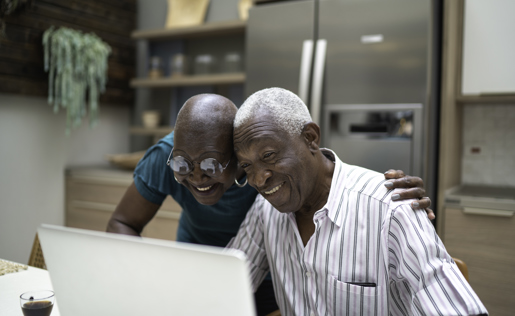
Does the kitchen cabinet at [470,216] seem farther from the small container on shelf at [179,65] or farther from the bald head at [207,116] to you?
the small container on shelf at [179,65]

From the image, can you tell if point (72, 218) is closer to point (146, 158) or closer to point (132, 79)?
point (132, 79)

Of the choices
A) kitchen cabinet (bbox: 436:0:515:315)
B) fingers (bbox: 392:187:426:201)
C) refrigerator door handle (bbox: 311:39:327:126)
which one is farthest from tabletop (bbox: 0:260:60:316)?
kitchen cabinet (bbox: 436:0:515:315)

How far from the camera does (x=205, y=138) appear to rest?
1.12 meters

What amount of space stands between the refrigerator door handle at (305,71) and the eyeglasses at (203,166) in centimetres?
144

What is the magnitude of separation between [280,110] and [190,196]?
0.53 metres

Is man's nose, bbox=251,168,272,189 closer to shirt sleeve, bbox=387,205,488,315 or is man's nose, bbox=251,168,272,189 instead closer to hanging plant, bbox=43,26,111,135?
shirt sleeve, bbox=387,205,488,315

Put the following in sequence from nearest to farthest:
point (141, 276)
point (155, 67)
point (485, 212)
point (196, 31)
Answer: point (141, 276)
point (485, 212)
point (196, 31)
point (155, 67)

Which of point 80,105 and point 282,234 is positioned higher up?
point 80,105

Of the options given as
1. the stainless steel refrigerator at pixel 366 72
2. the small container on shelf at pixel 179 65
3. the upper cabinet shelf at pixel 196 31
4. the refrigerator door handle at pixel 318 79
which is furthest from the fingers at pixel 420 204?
the small container on shelf at pixel 179 65

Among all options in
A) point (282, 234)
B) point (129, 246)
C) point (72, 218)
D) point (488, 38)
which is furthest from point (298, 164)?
point (72, 218)

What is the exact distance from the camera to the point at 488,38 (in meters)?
2.34

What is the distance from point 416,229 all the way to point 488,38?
1807 millimetres

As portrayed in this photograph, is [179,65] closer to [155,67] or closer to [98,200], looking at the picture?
[155,67]

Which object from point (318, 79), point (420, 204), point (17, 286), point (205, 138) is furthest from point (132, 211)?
point (318, 79)
